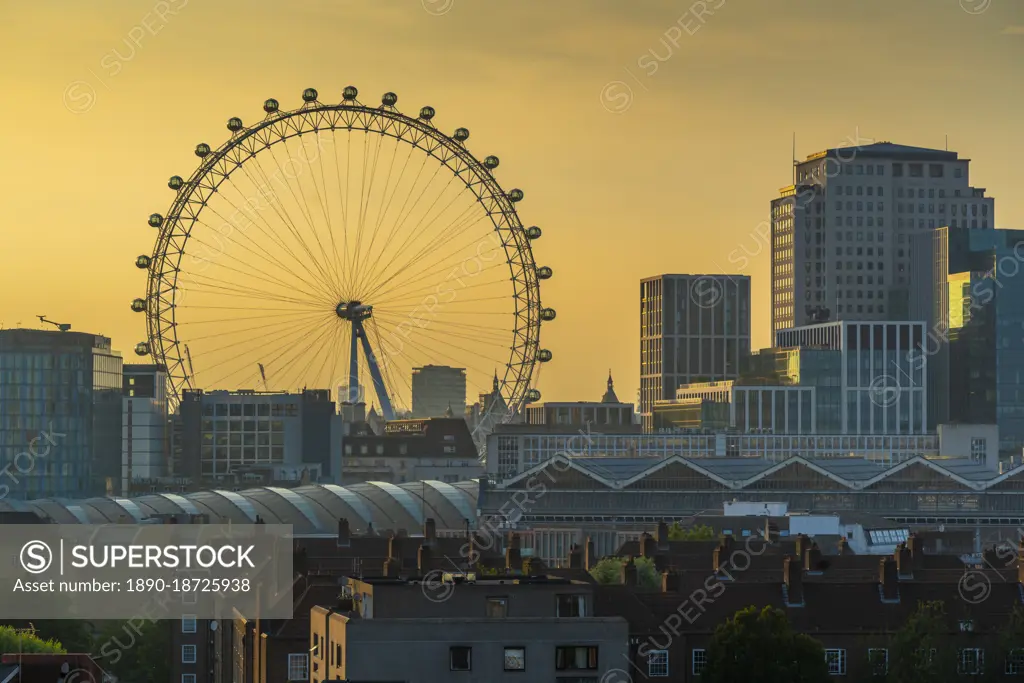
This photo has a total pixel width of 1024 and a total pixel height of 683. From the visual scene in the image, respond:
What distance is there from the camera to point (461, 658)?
2714 inches

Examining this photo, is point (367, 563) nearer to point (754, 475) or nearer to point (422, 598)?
point (422, 598)

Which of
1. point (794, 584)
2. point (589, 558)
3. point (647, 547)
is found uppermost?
point (647, 547)

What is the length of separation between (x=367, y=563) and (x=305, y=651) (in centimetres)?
2414

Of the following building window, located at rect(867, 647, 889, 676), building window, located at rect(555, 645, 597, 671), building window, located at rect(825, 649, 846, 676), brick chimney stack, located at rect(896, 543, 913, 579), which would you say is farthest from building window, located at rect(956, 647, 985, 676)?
building window, located at rect(555, 645, 597, 671)

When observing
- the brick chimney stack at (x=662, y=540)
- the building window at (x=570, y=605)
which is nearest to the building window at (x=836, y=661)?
the building window at (x=570, y=605)

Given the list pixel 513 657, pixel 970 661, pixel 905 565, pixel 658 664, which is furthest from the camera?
pixel 905 565

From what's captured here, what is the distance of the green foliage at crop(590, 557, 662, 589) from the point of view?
98.9m

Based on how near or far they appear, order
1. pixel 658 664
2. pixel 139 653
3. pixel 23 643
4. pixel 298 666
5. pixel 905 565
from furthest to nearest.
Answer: pixel 139 653, pixel 905 565, pixel 23 643, pixel 658 664, pixel 298 666

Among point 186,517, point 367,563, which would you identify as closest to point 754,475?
point 186,517

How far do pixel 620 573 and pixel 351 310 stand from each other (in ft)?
272

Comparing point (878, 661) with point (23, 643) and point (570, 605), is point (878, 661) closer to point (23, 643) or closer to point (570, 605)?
point (570, 605)

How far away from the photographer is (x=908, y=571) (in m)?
95.2

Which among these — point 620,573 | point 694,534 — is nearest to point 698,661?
point 620,573

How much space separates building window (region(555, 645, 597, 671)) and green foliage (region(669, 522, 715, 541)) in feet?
201
